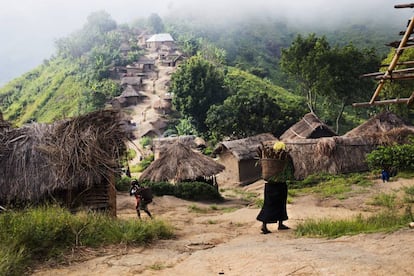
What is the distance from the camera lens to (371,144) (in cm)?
2250

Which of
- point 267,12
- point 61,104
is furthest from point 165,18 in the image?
point 61,104

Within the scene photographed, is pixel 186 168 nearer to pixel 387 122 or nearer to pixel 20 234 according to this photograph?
pixel 387 122

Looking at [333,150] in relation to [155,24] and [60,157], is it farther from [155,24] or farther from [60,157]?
[155,24]

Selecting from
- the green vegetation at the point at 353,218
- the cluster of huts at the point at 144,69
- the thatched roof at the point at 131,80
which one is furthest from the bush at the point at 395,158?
the thatched roof at the point at 131,80

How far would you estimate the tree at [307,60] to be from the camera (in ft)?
90.5

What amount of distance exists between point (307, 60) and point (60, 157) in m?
20.9

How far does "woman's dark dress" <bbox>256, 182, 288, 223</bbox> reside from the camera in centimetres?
926

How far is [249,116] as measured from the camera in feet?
105

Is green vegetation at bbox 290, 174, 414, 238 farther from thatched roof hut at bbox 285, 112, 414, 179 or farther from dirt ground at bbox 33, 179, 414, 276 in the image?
thatched roof hut at bbox 285, 112, 414, 179

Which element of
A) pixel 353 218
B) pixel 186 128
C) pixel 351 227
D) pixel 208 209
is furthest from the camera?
pixel 186 128

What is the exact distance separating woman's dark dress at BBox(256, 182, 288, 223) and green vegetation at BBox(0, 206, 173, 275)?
225 cm

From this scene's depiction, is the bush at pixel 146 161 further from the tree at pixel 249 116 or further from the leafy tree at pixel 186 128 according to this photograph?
the leafy tree at pixel 186 128

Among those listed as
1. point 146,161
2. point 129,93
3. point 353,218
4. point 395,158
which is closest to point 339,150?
point 395,158

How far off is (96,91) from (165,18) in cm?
5825
